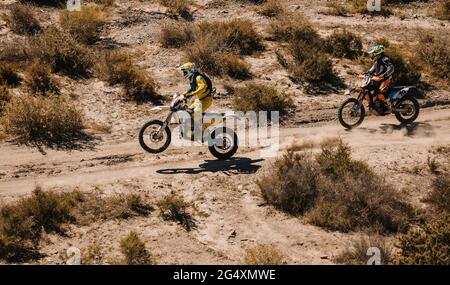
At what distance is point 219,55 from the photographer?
1977 centimetres

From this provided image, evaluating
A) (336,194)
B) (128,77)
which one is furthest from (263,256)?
(128,77)

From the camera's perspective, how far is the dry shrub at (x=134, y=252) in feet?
33.7

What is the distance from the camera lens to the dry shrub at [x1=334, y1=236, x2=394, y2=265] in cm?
1048

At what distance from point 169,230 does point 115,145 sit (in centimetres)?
448

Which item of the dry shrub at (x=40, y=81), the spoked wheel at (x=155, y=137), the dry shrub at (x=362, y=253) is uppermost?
the dry shrub at (x=40, y=81)

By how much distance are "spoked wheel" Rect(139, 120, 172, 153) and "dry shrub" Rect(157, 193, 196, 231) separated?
7.86 feet

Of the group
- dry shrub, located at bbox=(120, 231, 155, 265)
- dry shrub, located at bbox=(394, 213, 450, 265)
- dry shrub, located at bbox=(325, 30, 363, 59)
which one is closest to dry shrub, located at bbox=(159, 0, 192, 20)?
dry shrub, located at bbox=(325, 30, 363, 59)

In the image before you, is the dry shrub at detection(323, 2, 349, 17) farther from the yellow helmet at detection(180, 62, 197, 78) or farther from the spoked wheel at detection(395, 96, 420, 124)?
the yellow helmet at detection(180, 62, 197, 78)

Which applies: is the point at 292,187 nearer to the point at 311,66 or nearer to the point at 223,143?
the point at 223,143

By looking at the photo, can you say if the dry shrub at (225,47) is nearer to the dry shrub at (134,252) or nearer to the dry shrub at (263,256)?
the dry shrub at (263,256)

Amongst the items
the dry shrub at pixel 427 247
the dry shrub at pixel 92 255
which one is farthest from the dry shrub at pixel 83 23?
the dry shrub at pixel 427 247
